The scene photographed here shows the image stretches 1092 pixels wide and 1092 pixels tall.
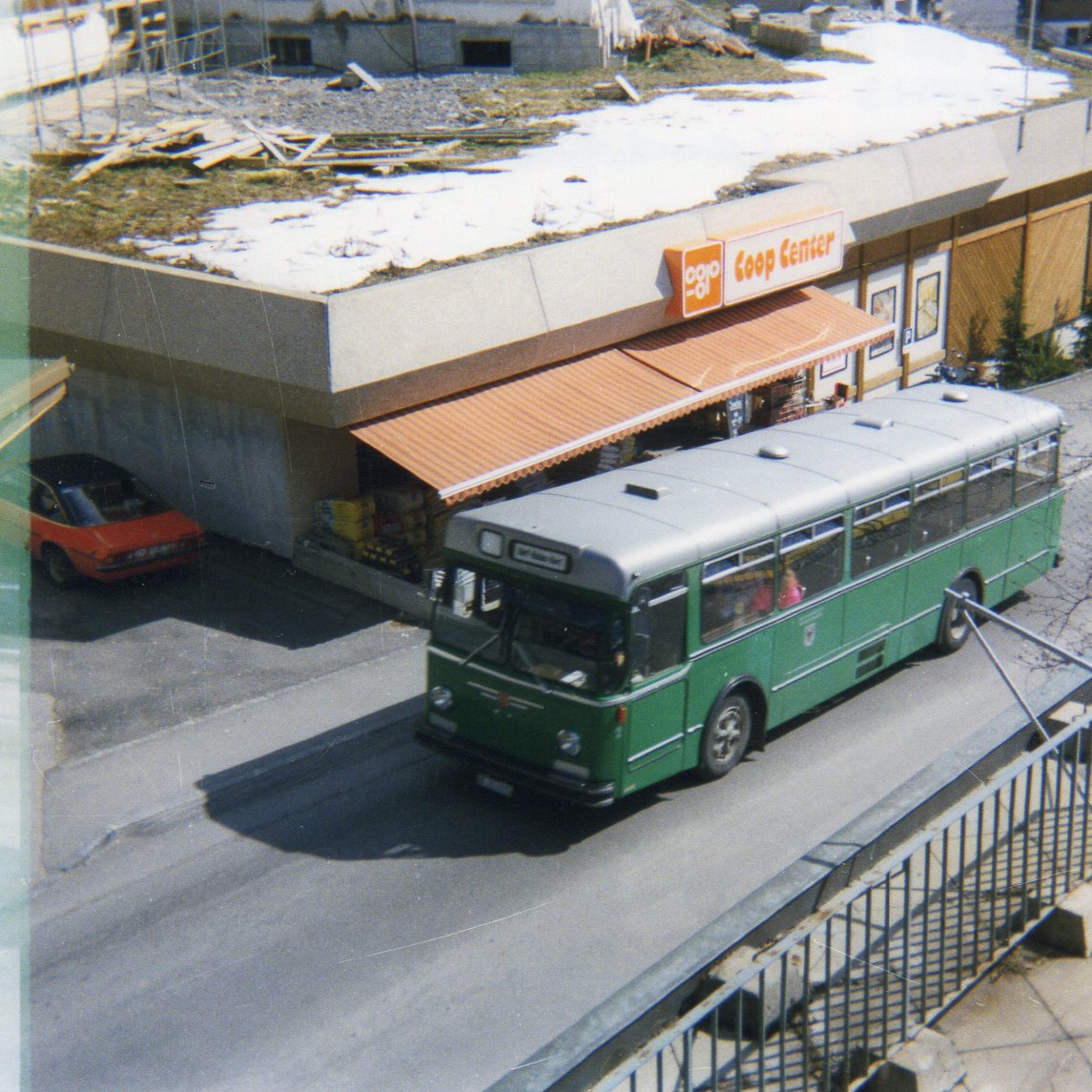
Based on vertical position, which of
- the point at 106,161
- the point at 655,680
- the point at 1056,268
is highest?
the point at 106,161

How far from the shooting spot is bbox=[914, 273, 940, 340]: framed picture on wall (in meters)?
26.5

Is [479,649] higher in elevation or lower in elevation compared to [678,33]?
lower

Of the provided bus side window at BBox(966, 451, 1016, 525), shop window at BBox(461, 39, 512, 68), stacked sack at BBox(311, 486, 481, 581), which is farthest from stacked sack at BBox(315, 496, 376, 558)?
shop window at BBox(461, 39, 512, 68)

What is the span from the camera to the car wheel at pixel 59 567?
53.3 ft

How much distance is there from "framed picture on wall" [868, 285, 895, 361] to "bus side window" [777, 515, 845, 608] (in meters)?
13.8

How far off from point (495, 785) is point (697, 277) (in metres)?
10.2

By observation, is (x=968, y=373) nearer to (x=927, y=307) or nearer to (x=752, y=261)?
(x=927, y=307)

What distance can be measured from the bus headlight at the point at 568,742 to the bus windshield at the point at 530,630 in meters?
0.36

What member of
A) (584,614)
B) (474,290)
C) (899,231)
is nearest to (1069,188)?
(899,231)

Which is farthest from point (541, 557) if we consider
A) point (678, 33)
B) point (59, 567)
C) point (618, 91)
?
point (678, 33)

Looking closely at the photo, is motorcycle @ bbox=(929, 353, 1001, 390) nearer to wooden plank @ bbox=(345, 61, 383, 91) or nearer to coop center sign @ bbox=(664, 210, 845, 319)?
coop center sign @ bbox=(664, 210, 845, 319)

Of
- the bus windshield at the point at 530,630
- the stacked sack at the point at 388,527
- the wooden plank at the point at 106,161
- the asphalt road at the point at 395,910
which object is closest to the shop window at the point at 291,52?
the wooden plank at the point at 106,161

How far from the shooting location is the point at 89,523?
16.2 metres

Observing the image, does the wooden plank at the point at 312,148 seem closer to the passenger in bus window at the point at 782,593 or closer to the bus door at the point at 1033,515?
the bus door at the point at 1033,515
